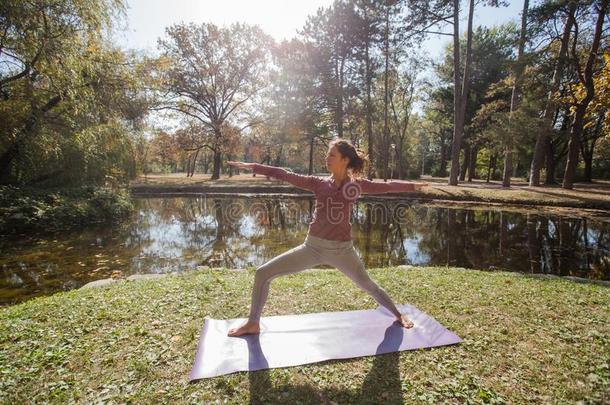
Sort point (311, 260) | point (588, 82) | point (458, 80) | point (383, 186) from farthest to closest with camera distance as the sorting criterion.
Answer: point (458, 80), point (588, 82), point (383, 186), point (311, 260)

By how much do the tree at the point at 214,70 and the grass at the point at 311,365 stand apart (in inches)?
1245

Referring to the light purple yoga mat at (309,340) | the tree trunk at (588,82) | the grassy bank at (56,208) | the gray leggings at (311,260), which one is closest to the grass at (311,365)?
the light purple yoga mat at (309,340)

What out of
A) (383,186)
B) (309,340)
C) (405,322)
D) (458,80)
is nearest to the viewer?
(383,186)

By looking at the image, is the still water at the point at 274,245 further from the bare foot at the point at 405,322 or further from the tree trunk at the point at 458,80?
the tree trunk at the point at 458,80

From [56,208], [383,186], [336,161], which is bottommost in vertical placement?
[56,208]

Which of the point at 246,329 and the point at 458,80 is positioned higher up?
the point at 458,80

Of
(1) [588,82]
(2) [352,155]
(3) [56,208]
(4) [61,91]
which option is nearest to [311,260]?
(2) [352,155]

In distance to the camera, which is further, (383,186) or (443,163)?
(443,163)

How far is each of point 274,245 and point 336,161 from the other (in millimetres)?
7743

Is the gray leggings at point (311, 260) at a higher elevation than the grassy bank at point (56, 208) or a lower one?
higher

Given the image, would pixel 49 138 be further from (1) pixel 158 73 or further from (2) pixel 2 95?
(1) pixel 158 73

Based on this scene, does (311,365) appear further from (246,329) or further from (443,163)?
(443,163)

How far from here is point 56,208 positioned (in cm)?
1282

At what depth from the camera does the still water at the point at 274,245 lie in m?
8.15
